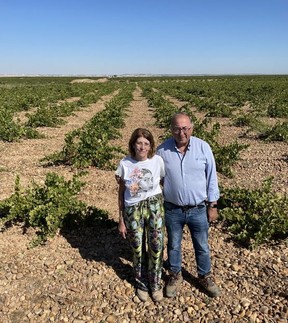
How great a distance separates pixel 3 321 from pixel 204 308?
2122 mm

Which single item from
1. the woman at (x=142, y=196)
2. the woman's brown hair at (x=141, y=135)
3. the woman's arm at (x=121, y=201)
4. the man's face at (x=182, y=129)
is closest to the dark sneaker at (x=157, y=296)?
the woman at (x=142, y=196)

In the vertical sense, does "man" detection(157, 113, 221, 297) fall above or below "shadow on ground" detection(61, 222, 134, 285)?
above

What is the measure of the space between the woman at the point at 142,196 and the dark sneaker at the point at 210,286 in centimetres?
52

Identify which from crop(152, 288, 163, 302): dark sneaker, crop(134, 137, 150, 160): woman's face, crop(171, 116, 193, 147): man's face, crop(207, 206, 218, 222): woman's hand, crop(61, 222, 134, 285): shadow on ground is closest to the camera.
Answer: crop(171, 116, 193, 147): man's face

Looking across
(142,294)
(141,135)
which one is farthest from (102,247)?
(141,135)

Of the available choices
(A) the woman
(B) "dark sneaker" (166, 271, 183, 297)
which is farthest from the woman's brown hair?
(B) "dark sneaker" (166, 271, 183, 297)

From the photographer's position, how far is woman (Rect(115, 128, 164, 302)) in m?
3.68

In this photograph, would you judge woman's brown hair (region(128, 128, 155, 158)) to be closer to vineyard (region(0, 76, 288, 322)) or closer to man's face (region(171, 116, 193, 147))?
man's face (region(171, 116, 193, 147))

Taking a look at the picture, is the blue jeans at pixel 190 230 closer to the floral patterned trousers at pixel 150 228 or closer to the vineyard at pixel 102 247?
the floral patterned trousers at pixel 150 228

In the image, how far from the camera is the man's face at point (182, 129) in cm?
350

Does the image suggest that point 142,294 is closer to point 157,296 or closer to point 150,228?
point 157,296

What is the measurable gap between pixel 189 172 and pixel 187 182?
0.11m

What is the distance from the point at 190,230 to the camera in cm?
398

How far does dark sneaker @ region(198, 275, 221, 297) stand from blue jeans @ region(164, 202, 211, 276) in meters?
0.07
